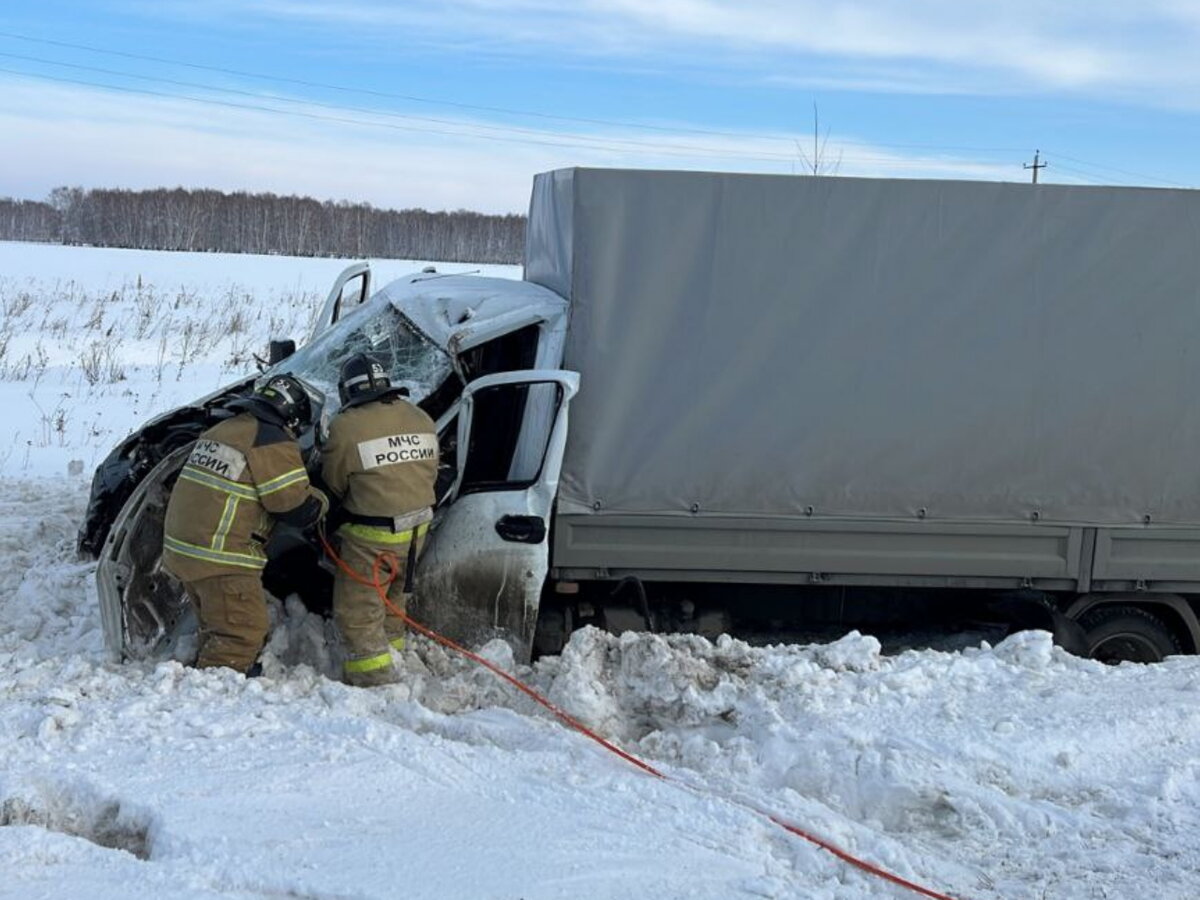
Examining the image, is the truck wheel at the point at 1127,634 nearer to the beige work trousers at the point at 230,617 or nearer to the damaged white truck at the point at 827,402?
the damaged white truck at the point at 827,402

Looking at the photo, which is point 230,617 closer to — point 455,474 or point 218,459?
point 218,459

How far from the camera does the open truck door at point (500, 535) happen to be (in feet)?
17.9

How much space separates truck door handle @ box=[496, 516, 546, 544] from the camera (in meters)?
5.43

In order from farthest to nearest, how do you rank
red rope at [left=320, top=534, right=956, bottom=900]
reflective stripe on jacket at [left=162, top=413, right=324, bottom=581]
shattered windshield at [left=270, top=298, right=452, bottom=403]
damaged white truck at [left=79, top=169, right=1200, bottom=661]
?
shattered windshield at [left=270, top=298, right=452, bottom=403]
damaged white truck at [left=79, top=169, right=1200, bottom=661]
reflective stripe on jacket at [left=162, top=413, right=324, bottom=581]
red rope at [left=320, top=534, right=956, bottom=900]

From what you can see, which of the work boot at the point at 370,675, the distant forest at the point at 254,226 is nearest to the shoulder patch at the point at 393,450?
the work boot at the point at 370,675

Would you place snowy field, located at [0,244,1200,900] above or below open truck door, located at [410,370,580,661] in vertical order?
below

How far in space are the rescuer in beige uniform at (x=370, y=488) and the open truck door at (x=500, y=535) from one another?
0.24 meters

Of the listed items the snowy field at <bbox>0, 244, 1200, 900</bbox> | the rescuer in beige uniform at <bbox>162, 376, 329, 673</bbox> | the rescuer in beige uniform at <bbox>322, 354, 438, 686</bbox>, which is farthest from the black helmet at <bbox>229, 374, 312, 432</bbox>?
the snowy field at <bbox>0, 244, 1200, 900</bbox>

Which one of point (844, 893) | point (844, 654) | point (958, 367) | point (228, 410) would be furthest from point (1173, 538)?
point (228, 410)

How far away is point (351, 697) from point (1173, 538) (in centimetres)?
415

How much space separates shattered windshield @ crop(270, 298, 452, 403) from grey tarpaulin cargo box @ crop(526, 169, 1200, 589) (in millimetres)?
775

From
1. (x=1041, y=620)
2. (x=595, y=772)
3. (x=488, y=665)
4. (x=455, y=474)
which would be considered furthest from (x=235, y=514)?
(x=1041, y=620)

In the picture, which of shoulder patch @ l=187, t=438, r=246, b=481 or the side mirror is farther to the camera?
the side mirror

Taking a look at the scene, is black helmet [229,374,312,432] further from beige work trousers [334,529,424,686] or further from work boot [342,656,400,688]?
work boot [342,656,400,688]
